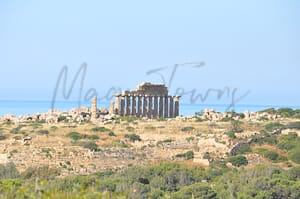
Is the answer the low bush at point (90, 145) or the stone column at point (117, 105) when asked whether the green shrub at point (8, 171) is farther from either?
the stone column at point (117, 105)

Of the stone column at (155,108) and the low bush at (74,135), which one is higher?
the stone column at (155,108)

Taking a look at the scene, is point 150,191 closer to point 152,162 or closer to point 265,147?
point 152,162

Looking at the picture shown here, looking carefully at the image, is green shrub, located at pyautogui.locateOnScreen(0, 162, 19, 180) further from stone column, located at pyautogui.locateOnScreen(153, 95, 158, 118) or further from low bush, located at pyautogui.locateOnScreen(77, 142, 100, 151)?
stone column, located at pyautogui.locateOnScreen(153, 95, 158, 118)

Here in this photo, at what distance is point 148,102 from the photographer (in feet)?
242

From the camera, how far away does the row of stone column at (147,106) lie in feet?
239

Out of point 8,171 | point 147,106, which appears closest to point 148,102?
point 147,106

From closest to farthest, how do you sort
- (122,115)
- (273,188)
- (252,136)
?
(273,188) < (252,136) < (122,115)

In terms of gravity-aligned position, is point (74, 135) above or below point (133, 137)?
above

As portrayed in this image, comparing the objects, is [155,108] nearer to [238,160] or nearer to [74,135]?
[74,135]

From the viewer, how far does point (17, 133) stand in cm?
5309

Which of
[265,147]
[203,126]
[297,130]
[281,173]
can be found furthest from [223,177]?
[203,126]

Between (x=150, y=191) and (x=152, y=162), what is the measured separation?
35.1 ft

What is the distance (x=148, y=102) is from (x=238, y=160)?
32425 mm

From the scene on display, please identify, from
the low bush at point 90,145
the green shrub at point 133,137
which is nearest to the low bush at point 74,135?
the green shrub at point 133,137
